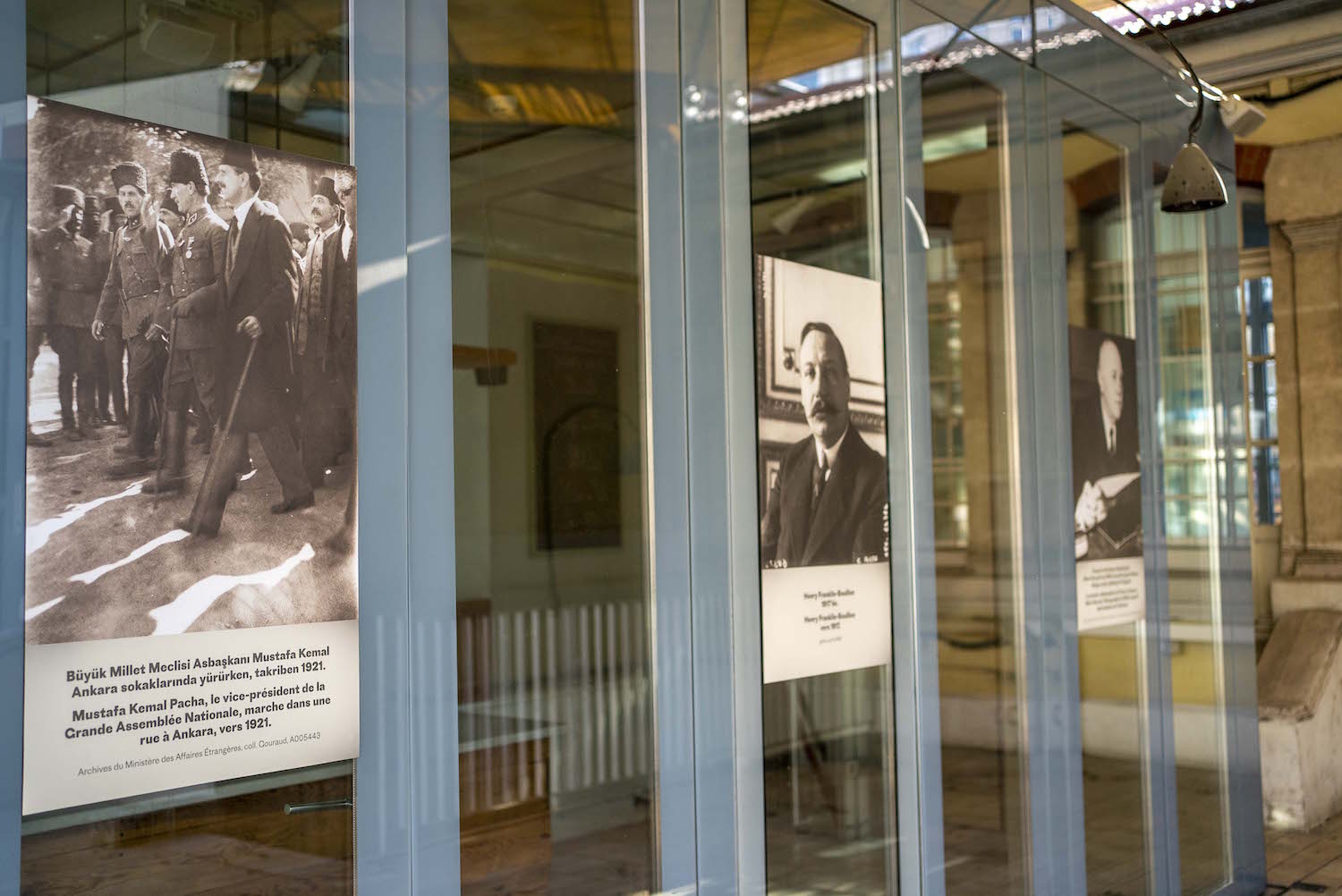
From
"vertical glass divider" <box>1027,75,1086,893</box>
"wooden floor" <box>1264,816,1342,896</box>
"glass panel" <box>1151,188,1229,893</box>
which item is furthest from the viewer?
"wooden floor" <box>1264,816,1342,896</box>

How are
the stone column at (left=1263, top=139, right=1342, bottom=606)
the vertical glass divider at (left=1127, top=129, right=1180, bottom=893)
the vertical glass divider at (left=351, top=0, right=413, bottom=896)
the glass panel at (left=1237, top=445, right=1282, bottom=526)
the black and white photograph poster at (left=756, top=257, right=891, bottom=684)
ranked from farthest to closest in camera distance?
the glass panel at (left=1237, top=445, right=1282, bottom=526)
the stone column at (left=1263, top=139, right=1342, bottom=606)
the vertical glass divider at (left=1127, top=129, right=1180, bottom=893)
the black and white photograph poster at (left=756, top=257, right=891, bottom=684)
the vertical glass divider at (left=351, top=0, right=413, bottom=896)

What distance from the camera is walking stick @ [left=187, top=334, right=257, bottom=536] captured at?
2.24 meters

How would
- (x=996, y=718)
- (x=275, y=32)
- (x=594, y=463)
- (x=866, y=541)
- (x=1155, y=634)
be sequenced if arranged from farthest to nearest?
(x=1155, y=634)
(x=996, y=718)
(x=866, y=541)
(x=594, y=463)
(x=275, y=32)

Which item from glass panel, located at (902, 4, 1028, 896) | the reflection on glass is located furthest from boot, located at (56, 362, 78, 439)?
glass panel, located at (902, 4, 1028, 896)

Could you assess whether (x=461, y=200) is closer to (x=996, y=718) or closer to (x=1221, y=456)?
(x=996, y=718)

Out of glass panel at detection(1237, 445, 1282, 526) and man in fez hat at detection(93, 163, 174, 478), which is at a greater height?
man in fez hat at detection(93, 163, 174, 478)

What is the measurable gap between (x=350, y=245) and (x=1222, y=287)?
494 centimetres

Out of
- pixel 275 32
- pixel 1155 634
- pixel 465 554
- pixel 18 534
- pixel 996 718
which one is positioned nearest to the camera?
pixel 18 534

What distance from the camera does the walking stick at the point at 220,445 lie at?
2.24 metres

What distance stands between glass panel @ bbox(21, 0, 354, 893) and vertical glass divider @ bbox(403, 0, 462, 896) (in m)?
0.16

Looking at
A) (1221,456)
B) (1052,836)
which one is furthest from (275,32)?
(1221,456)

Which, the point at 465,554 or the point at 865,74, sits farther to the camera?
the point at 865,74

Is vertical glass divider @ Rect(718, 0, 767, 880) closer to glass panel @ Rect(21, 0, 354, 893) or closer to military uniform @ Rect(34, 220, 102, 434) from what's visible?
glass panel @ Rect(21, 0, 354, 893)

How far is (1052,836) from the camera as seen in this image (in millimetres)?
4758
